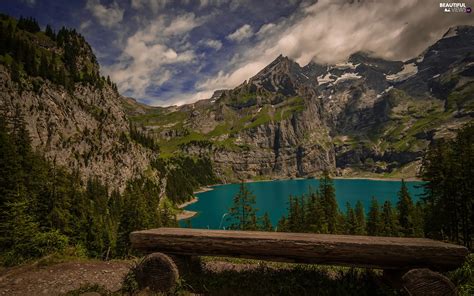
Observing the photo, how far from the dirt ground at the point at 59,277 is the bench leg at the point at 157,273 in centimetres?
110

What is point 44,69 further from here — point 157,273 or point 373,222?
point 157,273

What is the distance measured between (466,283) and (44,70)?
15460 centimetres

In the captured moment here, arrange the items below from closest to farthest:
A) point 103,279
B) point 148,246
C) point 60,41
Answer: point 148,246
point 103,279
point 60,41

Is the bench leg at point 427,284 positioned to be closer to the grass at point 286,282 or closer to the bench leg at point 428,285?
the bench leg at point 428,285

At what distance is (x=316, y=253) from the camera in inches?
265

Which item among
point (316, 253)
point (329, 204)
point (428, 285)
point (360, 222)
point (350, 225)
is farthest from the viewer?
point (360, 222)

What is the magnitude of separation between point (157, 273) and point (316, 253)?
4.47m

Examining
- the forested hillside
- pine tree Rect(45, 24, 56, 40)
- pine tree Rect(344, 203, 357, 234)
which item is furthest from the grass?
pine tree Rect(45, 24, 56, 40)

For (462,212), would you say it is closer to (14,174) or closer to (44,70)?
(14,174)

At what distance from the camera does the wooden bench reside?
617 centimetres

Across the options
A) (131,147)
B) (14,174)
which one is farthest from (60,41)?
(14,174)

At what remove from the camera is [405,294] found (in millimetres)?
6168

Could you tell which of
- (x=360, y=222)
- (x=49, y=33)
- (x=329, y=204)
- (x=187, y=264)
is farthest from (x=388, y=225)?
(x=49, y=33)

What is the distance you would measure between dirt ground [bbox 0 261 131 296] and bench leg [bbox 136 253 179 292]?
1100 millimetres
